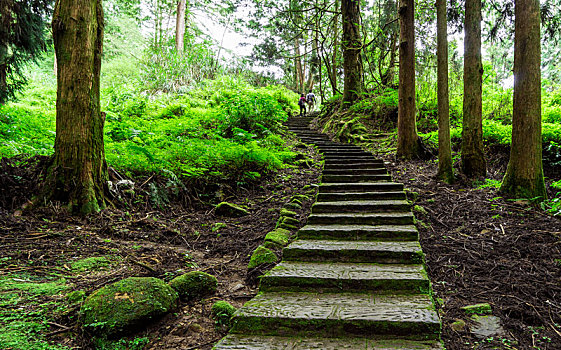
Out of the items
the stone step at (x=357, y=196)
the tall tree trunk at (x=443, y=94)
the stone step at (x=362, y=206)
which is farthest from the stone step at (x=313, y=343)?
the tall tree trunk at (x=443, y=94)

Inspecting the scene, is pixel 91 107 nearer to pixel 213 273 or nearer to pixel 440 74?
pixel 213 273

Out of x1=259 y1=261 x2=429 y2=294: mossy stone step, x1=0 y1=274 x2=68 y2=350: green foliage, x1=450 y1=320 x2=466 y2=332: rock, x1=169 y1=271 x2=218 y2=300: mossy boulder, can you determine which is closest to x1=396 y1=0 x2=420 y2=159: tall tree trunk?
x1=259 y1=261 x2=429 y2=294: mossy stone step

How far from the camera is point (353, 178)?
23.7ft

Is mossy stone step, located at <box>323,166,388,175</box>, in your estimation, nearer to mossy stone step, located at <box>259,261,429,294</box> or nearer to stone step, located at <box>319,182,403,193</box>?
stone step, located at <box>319,182,403,193</box>

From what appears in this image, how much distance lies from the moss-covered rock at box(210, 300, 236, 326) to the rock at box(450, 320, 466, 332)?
2.01 meters

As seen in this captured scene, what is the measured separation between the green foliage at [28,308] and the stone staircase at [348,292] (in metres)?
1.31

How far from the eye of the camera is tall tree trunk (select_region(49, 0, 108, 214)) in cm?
448

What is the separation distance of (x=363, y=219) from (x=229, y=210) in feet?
8.38

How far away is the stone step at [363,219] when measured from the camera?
4.96 m

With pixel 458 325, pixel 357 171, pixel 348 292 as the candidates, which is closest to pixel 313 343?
pixel 348 292

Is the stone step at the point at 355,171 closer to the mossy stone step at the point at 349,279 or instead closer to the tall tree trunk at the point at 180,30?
the mossy stone step at the point at 349,279

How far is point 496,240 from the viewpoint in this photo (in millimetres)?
4305

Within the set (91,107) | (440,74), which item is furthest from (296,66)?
(91,107)

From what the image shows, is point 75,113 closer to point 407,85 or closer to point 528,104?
point 528,104
